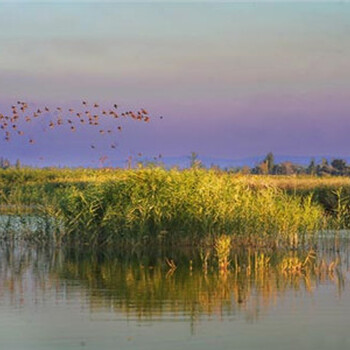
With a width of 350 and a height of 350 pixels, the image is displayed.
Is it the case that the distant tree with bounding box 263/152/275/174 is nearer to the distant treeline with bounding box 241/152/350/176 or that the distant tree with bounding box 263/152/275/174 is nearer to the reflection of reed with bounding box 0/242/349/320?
the distant treeline with bounding box 241/152/350/176

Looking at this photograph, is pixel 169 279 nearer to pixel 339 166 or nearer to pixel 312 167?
pixel 312 167

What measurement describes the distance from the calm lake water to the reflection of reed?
17mm

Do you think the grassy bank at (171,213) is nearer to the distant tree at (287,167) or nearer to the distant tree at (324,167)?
the distant tree at (287,167)

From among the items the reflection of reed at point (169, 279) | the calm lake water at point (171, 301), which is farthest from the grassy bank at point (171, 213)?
the reflection of reed at point (169, 279)

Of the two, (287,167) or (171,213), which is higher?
(287,167)

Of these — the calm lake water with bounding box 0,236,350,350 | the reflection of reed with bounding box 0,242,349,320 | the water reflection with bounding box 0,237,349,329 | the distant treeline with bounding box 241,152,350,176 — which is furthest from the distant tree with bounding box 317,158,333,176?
the reflection of reed with bounding box 0,242,349,320

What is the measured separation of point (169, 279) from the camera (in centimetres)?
1590

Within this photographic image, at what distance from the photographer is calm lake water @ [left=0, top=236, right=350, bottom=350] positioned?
10797 millimetres

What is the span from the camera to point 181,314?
488 inches

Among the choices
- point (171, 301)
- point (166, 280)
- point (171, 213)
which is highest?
point (171, 213)

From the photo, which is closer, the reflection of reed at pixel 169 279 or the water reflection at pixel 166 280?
the water reflection at pixel 166 280

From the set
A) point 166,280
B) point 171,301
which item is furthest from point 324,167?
point 171,301

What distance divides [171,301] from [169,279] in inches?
A: 91.7

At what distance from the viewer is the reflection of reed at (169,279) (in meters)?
13.2
